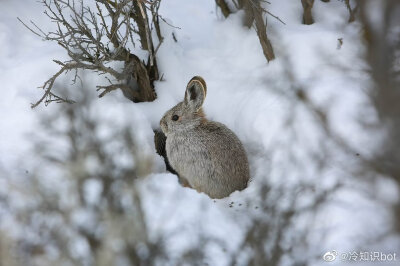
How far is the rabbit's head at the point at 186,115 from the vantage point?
4580mm

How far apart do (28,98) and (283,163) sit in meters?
2.37

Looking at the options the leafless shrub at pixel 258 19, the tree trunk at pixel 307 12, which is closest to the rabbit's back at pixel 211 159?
the leafless shrub at pixel 258 19

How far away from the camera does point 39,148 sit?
402cm

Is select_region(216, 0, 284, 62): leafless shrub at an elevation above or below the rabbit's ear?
above

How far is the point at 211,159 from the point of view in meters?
4.37

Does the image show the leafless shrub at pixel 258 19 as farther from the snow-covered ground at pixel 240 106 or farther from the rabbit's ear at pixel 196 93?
the rabbit's ear at pixel 196 93

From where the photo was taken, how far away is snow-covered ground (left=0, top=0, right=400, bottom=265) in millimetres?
3219

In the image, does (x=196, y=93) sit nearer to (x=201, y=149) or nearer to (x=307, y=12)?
(x=201, y=149)

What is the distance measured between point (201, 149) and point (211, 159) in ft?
0.48

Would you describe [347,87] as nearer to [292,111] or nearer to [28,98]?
[292,111]

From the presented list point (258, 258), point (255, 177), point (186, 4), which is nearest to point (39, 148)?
point (255, 177)

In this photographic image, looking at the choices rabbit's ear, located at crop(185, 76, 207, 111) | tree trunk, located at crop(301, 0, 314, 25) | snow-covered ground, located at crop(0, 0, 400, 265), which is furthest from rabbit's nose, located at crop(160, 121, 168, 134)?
tree trunk, located at crop(301, 0, 314, 25)

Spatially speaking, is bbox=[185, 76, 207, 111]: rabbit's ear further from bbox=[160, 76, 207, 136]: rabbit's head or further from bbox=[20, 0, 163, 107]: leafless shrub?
bbox=[20, 0, 163, 107]: leafless shrub

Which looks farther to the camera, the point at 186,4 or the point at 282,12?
the point at 186,4
